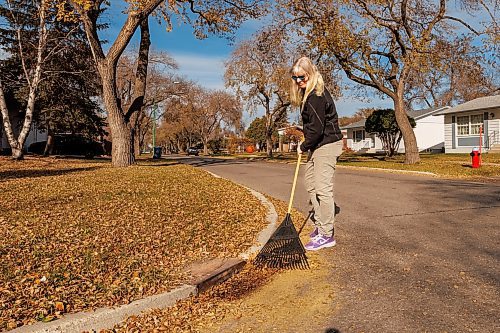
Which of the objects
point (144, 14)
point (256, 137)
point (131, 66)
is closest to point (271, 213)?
point (144, 14)

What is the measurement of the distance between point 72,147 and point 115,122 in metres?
19.6

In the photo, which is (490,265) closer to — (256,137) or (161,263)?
(161,263)

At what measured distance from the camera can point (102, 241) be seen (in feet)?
15.5

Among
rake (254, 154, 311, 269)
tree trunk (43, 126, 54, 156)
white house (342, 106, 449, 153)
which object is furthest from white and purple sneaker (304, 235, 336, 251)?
white house (342, 106, 449, 153)

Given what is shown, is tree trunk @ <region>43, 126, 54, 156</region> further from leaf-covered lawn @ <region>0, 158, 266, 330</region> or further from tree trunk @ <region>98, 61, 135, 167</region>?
leaf-covered lawn @ <region>0, 158, 266, 330</region>

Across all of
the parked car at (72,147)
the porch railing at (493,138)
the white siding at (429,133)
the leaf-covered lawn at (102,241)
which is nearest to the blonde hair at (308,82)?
the leaf-covered lawn at (102,241)

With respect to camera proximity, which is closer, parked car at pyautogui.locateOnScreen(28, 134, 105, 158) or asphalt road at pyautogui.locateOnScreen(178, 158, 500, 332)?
asphalt road at pyautogui.locateOnScreen(178, 158, 500, 332)

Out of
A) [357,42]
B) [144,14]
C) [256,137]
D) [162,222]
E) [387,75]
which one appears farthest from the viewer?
[256,137]

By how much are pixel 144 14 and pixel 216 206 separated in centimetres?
1076

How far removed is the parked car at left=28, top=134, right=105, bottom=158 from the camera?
3112 centimetres

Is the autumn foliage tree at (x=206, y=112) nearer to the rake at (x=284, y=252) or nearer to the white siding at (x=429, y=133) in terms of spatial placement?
the white siding at (x=429, y=133)

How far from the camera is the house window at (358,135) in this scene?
49.9 m

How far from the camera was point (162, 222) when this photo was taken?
5.84 metres

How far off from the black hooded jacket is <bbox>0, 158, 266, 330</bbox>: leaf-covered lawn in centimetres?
151
